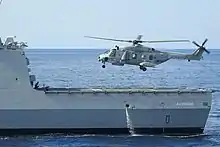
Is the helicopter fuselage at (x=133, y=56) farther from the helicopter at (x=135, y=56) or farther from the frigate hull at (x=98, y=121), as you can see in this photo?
the frigate hull at (x=98, y=121)

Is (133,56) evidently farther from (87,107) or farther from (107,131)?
(107,131)

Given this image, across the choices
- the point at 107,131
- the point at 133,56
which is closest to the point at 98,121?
the point at 107,131

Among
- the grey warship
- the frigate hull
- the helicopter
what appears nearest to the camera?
the grey warship

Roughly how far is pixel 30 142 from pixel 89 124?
9.94 feet

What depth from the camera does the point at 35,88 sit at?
28.4m

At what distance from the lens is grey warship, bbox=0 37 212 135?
2788 centimetres

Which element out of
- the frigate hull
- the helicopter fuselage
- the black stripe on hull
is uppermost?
the helicopter fuselage

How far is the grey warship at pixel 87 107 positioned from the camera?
27.9m

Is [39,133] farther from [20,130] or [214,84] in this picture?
[214,84]

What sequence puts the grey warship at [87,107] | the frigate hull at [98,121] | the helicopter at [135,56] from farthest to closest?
the helicopter at [135,56] < the frigate hull at [98,121] < the grey warship at [87,107]

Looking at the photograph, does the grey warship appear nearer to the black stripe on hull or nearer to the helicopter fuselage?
the black stripe on hull

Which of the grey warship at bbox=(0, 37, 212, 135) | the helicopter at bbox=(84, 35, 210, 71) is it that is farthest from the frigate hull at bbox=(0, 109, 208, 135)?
the helicopter at bbox=(84, 35, 210, 71)

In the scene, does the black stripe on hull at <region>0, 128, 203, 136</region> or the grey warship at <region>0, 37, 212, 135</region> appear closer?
the grey warship at <region>0, 37, 212, 135</region>

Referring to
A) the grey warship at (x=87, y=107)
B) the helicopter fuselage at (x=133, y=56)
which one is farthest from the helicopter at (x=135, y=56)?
the grey warship at (x=87, y=107)
